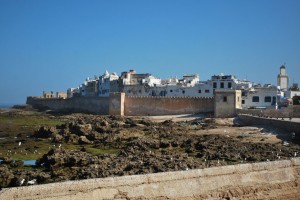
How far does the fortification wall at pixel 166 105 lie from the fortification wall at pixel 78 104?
4825 millimetres

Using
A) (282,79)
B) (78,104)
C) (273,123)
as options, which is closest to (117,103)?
(78,104)

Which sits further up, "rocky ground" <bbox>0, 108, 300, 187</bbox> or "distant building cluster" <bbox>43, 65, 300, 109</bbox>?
"distant building cluster" <bbox>43, 65, 300, 109</bbox>

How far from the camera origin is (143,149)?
21172 millimetres

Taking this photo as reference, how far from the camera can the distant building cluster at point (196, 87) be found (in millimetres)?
42969

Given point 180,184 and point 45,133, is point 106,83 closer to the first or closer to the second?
point 45,133

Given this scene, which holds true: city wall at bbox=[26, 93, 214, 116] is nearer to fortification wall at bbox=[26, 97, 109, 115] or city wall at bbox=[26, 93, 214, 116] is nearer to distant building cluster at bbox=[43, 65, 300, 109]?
fortification wall at bbox=[26, 97, 109, 115]

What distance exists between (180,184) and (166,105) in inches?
1373

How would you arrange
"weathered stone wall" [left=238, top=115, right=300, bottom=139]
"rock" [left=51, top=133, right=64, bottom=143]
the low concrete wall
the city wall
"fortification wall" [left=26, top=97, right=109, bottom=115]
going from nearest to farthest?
the low concrete wall
"weathered stone wall" [left=238, top=115, right=300, bottom=139]
"rock" [left=51, top=133, right=64, bottom=143]
the city wall
"fortification wall" [left=26, top=97, right=109, bottom=115]

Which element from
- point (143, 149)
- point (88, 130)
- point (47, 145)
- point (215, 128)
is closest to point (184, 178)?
point (143, 149)

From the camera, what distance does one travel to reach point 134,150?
20.4 metres

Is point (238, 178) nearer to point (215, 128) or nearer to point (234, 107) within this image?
point (215, 128)

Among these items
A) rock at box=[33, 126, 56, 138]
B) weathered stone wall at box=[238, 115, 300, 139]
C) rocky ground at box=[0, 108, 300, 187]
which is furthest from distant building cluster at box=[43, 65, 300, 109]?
rock at box=[33, 126, 56, 138]

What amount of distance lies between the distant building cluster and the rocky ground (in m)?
8.76

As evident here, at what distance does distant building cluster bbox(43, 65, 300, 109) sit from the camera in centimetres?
4297
